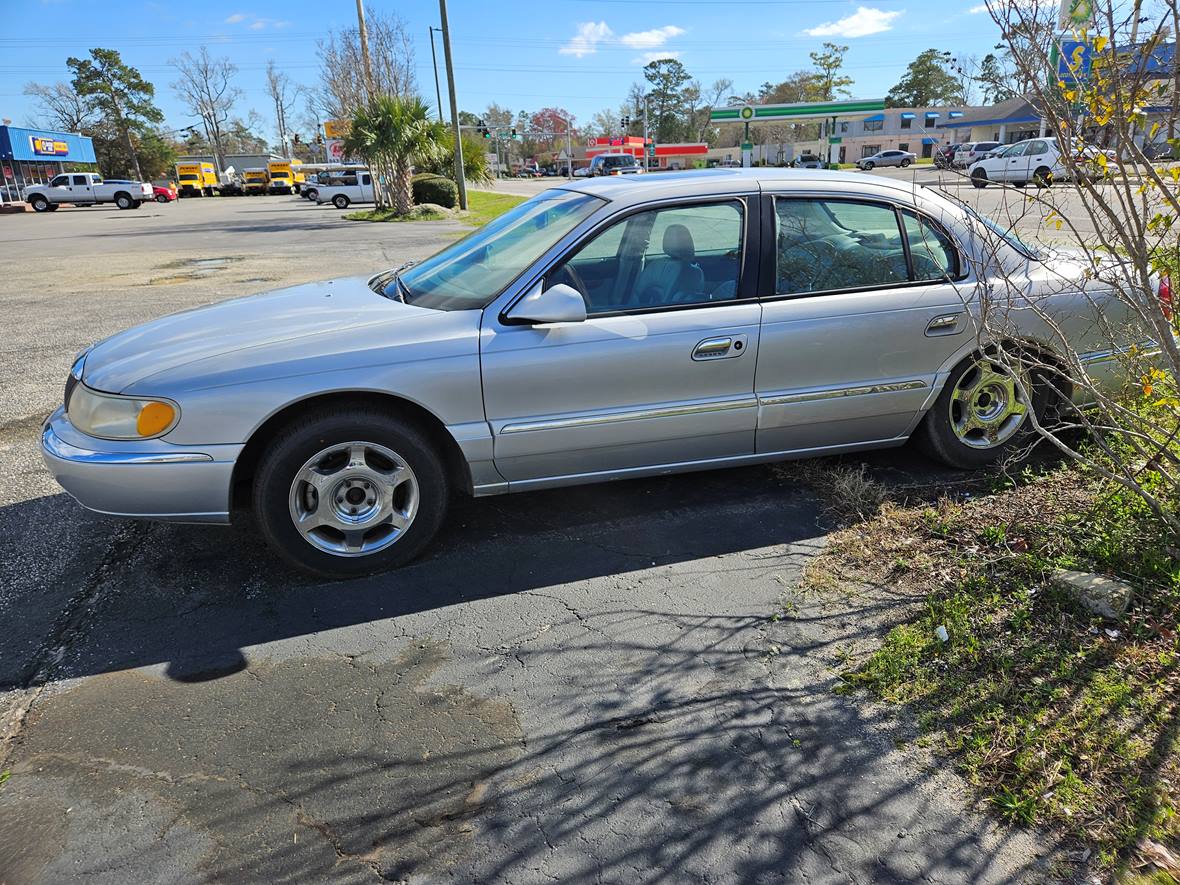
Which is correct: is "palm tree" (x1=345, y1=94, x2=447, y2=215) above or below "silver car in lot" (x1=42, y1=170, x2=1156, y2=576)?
above

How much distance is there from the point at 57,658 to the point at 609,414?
7.79 feet

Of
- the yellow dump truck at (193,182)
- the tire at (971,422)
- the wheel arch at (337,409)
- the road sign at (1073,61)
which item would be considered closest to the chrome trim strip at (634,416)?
the wheel arch at (337,409)

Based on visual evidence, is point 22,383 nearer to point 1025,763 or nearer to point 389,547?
point 389,547

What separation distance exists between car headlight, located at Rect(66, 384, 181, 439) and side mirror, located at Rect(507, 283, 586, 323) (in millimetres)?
1444

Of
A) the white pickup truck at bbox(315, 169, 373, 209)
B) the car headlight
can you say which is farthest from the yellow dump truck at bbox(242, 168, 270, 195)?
the car headlight

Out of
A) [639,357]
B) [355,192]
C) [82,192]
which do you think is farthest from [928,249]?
[82,192]

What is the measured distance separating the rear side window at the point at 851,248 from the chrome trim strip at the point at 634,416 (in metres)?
0.61

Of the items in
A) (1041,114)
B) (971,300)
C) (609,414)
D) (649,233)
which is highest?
(1041,114)

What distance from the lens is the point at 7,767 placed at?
2.46 meters

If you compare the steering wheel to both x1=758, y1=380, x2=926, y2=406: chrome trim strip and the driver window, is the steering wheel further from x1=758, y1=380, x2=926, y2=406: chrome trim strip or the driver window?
x1=758, y1=380, x2=926, y2=406: chrome trim strip

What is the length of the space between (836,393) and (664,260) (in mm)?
1075

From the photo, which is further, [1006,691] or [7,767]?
[1006,691]

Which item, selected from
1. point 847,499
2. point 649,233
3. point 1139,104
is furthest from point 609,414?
point 1139,104

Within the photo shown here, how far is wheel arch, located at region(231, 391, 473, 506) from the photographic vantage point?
3.34 metres
